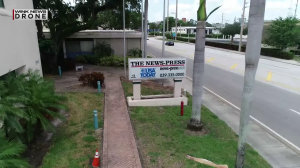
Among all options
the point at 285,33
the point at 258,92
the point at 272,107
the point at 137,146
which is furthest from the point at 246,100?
the point at 285,33

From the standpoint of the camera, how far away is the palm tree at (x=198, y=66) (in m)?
6.89

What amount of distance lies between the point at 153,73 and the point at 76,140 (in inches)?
183

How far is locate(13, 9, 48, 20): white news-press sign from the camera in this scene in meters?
7.38

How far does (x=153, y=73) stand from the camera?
33.2ft

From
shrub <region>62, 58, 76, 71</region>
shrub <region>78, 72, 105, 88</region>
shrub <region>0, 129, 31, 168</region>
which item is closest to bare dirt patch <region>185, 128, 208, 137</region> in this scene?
shrub <region>0, 129, 31, 168</region>

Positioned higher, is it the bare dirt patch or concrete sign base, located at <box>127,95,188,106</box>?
concrete sign base, located at <box>127,95,188,106</box>

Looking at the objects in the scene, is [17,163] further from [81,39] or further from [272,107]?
[81,39]

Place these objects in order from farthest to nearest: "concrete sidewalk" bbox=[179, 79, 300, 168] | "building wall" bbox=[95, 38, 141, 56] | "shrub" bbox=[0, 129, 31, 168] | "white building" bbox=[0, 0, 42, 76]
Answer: "building wall" bbox=[95, 38, 141, 56], "white building" bbox=[0, 0, 42, 76], "concrete sidewalk" bbox=[179, 79, 300, 168], "shrub" bbox=[0, 129, 31, 168]

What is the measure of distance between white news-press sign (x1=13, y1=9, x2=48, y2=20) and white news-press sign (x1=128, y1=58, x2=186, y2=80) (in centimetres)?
370

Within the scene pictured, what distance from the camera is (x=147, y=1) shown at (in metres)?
16.5

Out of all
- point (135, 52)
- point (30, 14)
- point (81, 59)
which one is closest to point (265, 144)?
point (30, 14)

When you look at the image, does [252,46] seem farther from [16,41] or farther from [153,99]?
[16,41]

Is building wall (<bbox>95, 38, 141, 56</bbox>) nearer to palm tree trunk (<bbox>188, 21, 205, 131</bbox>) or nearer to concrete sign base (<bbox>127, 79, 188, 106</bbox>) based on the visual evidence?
concrete sign base (<bbox>127, 79, 188, 106</bbox>)

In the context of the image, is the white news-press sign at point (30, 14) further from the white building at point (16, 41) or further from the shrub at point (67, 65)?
the shrub at point (67, 65)
